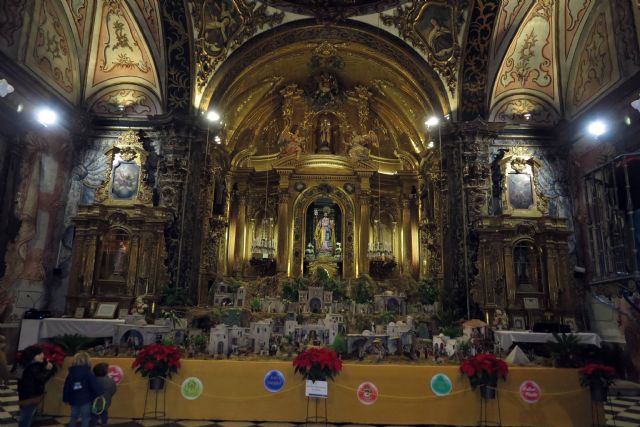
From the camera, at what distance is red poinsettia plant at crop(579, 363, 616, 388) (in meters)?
6.04

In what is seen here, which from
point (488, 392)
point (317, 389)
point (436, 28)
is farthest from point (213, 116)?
point (488, 392)

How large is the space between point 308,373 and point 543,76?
12310 millimetres

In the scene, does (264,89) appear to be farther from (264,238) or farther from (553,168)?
(553,168)

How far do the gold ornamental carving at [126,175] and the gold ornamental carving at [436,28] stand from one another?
8670 millimetres

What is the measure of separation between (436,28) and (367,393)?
1139 cm

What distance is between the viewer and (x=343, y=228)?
17.3 meters

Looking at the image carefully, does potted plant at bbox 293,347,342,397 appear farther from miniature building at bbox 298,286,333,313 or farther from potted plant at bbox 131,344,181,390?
miniature building at bbox 298,286,333,313

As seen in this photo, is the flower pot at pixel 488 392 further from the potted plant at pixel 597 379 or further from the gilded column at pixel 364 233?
the gilded column at pixel 364 233

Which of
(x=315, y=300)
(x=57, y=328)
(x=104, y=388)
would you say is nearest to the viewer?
(x=104, y=388)

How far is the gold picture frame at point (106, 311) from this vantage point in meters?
11.6

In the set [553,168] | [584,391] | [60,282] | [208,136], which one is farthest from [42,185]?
[553,168]

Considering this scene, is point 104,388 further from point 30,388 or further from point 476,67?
point 476,67

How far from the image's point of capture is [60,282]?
1233 centimetres

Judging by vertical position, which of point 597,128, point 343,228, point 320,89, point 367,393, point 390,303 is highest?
point 320,89
